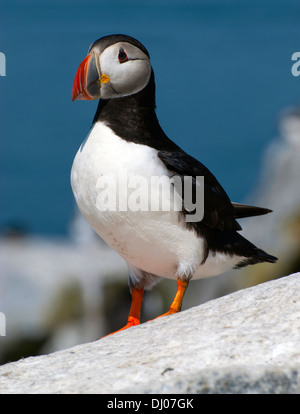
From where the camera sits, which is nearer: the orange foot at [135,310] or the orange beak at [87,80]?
the orange beak at [87,80]

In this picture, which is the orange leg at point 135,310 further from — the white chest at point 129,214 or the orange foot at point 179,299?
the white chest at point 129,214

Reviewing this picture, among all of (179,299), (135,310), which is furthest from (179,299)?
(135,310)

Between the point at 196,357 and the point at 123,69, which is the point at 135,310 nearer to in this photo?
the point at 123,69

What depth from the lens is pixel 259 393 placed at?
3725 millimetres

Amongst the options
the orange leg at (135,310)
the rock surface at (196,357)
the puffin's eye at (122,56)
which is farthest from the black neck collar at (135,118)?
the rock surface at (196,357)

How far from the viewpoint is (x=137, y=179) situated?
207 inches

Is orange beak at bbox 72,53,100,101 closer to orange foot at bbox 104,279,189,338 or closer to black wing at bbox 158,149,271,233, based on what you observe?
black wing at bbox 158,149,271,233

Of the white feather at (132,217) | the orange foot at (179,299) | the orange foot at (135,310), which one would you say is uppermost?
the white feather at (132,217)

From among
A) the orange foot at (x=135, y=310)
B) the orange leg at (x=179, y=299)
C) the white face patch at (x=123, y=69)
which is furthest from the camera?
the orange foot at (x=135, y=310)

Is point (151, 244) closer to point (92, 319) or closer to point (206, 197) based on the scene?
point (206, 197)

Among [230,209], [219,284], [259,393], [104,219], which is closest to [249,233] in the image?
[219,284]

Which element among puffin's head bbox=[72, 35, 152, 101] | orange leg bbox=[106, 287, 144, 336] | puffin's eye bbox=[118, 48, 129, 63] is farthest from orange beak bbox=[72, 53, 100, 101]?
orange leg bbox=[106, 287, 144, 336]

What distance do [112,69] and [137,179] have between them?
0.86m

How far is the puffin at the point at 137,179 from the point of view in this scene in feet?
17.4
